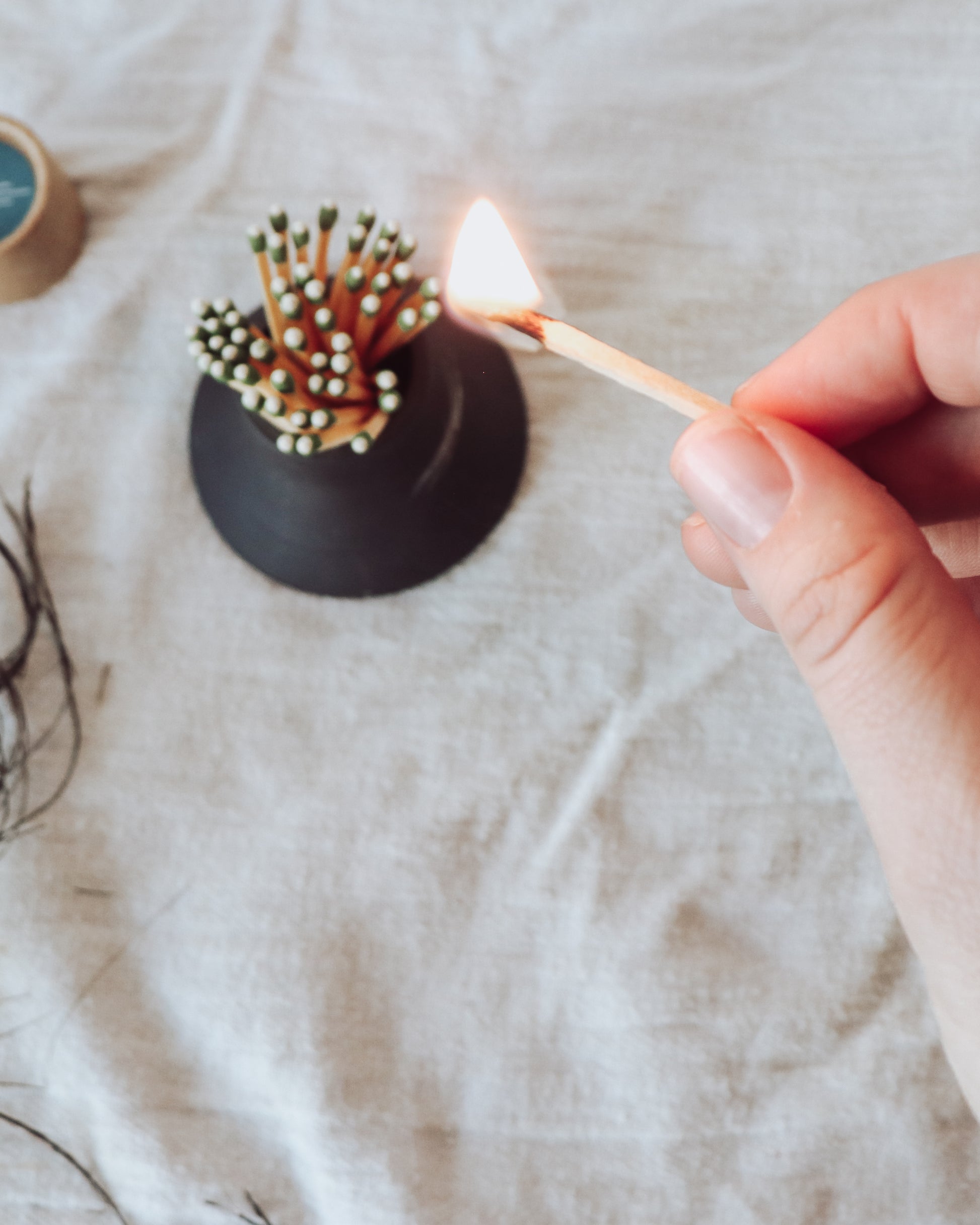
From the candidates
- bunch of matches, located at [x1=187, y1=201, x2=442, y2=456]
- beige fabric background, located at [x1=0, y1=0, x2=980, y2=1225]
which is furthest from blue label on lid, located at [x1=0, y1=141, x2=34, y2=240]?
bunch of matches, located at [x1=187, y1=201, x2=442, y2=456]

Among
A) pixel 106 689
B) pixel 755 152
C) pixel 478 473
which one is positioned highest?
pixel 755 152

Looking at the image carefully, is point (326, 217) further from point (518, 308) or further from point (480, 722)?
point (480, 722)

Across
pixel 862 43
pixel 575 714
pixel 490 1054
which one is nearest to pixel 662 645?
pixel 575 714

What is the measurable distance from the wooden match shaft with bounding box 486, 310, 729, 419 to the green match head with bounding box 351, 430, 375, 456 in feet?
0.31

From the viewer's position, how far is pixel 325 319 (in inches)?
12.6

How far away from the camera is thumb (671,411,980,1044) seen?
0.84 ft

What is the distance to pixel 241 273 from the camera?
442 mm

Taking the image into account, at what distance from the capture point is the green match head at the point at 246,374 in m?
0.32

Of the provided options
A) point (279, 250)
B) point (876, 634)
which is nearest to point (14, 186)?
point (279, 250)

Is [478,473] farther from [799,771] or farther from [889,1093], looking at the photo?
[889,1093]

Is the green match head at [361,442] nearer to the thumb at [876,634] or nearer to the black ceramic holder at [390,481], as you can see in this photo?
the black ceramic holder at [390,481]

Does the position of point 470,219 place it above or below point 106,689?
above

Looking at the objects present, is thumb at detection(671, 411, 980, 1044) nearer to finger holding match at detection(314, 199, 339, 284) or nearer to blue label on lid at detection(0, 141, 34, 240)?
finger holding match at detection(314, 199, 339, 284)

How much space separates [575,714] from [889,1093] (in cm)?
20
